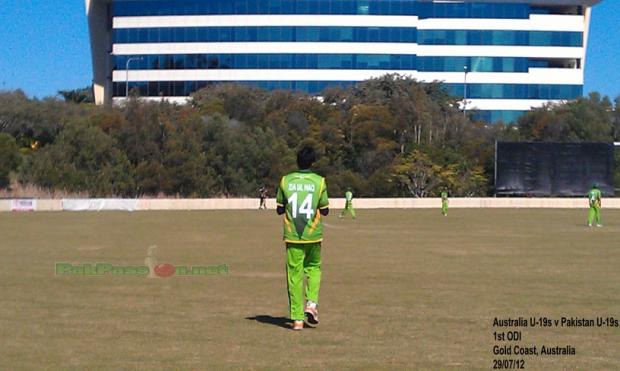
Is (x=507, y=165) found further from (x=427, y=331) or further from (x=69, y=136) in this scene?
(x=427, y=331)

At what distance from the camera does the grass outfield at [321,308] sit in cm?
880

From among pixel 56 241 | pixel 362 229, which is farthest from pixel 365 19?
pixel 56 241

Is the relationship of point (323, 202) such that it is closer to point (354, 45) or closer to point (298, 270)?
point (298, 270)

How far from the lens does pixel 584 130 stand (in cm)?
8575

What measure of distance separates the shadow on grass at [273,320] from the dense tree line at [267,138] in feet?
213

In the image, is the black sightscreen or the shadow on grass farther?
the black sightscreen

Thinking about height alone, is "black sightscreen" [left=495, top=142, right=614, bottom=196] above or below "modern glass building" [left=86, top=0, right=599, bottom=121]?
below

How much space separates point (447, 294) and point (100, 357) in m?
6.85

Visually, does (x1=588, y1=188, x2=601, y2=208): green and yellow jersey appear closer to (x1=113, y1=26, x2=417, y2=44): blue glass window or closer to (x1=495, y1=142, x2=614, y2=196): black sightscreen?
(x1=495, y1=142, x2=614, y2=196): black sightscreen

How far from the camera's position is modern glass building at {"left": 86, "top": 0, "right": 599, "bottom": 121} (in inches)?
3477

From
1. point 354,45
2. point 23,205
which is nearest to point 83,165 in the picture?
point 23,205

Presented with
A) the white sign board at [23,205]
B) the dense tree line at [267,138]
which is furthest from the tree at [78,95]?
the white sign board at [23,205]

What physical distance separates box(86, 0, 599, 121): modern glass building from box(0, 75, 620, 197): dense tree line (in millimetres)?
2761

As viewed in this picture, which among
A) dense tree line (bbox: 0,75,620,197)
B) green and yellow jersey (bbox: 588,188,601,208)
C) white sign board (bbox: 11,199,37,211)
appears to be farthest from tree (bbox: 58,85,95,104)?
green and yellow jersey (bbox: 588,188,601,208)
